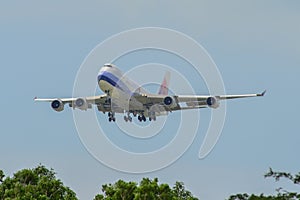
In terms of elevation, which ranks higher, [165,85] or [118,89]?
[165,85]

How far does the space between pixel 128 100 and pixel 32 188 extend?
1819 centimetres

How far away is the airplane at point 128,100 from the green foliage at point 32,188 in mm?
11794

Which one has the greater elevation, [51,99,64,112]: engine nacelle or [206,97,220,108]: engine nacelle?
[51,99,64,112]: engine nacelle

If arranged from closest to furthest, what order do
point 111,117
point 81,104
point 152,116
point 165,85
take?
point 152,116
point 81,104
point 111,117
point 165,85

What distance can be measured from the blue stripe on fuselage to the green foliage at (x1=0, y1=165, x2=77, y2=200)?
45.3ft

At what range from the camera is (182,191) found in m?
128

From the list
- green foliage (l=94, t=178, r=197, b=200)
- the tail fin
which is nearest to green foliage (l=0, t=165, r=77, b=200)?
green foliage (l=94, t=178, r=197, b=200)

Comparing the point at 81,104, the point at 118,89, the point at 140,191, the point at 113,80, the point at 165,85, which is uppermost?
the point at 165,85

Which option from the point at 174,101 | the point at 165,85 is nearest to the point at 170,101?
the point at 174,101

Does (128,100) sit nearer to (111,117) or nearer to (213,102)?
(111,117)

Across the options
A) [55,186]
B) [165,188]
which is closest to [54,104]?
[55,186]

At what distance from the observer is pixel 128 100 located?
439ft

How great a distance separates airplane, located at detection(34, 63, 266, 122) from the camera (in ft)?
438

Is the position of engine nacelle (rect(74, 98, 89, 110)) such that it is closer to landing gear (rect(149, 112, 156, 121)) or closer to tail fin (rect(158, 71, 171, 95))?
landing gear (rect(149, 112, 156, 121))
